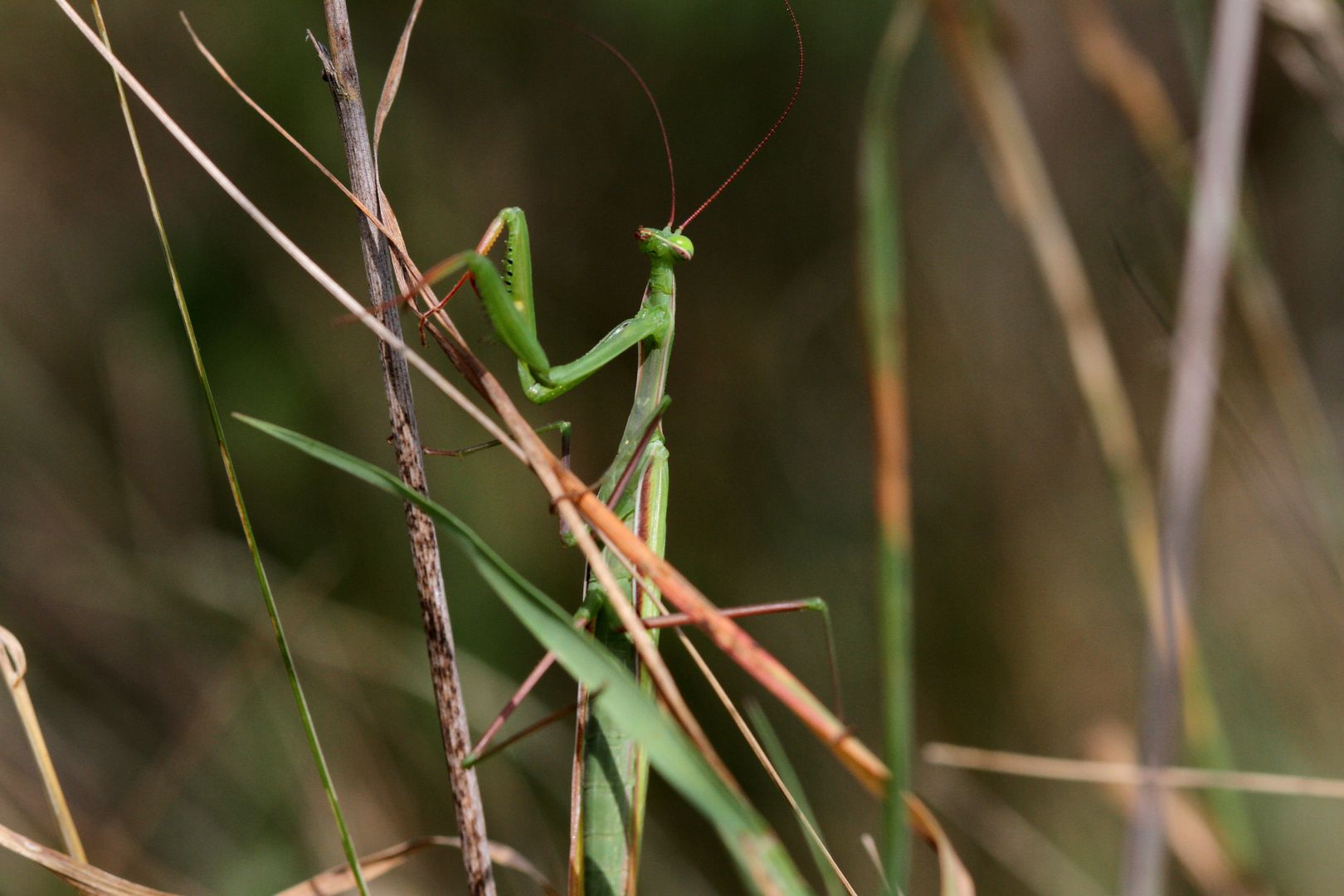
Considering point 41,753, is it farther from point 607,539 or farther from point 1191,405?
point 1191,405

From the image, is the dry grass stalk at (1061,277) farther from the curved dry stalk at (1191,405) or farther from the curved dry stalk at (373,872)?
the curved dry stalk at (373,872)

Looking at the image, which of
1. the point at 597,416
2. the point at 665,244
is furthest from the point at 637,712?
the point at 597,416

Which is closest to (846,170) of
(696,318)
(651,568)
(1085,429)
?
(696,318)

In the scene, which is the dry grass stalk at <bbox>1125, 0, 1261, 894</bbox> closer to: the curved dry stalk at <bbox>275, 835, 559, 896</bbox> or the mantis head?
the curved dry stalk at <bbox>275, 835, 559, 896</bbox>

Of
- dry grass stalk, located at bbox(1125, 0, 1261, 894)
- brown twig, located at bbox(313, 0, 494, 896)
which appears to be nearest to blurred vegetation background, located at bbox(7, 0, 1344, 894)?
brown twig, located at bbox(313, 0, 494, 896)

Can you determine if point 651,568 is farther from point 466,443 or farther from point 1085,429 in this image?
point 1085,429

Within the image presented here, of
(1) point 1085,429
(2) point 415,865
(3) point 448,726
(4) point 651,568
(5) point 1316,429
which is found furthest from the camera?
(1) point 1085,429
